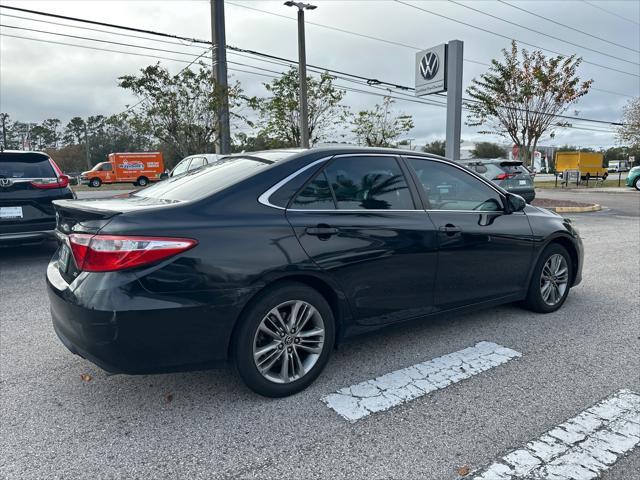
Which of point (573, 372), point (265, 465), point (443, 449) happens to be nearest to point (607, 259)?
point (573, 372)

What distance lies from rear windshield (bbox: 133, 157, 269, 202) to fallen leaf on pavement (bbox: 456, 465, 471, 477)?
2.01 m

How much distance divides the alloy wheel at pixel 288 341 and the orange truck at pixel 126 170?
37.4 metres

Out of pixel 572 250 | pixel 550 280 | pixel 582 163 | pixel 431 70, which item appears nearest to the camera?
pixel 550 280

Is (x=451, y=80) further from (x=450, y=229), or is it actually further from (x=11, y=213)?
(x=11, y=213)

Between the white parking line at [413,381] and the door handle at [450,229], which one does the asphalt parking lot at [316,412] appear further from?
the door handle at [450,229]

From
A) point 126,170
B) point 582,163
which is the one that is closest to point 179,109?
point 126,170

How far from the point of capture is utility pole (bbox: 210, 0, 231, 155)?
16.3 metres

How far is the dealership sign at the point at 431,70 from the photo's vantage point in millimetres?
13539

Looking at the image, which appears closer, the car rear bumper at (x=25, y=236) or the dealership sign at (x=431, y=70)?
the car rear bumper at (x=25, y=236)

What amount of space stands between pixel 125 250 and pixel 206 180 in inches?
36.1

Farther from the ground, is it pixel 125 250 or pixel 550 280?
pixel 125 250

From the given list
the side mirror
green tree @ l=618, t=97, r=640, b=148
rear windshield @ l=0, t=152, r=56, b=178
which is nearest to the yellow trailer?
green tree @ l=618, t=97, r=640, b=148

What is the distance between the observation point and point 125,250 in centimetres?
246

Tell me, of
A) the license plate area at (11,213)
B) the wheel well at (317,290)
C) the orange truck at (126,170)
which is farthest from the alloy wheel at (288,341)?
the orange truck at (126,170)
